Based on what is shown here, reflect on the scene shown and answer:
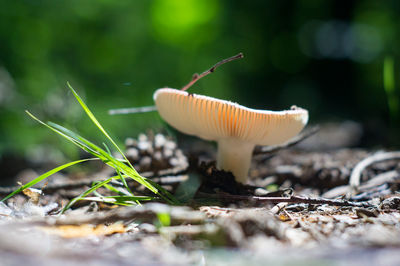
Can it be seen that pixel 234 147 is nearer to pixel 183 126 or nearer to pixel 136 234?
pixel 183 126

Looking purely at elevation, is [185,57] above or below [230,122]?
below

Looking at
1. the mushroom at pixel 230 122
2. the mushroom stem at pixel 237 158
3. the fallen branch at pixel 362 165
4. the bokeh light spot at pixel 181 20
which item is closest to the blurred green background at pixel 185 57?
the bokeh light spot at pixel 181 20

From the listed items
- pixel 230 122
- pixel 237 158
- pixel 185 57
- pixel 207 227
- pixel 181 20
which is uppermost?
pixel 181 20

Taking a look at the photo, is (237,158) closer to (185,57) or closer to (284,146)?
(284,146)

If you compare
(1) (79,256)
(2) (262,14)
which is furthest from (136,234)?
(2) (262,14)

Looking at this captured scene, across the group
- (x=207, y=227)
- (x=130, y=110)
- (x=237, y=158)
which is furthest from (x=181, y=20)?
(x=207, y=227)

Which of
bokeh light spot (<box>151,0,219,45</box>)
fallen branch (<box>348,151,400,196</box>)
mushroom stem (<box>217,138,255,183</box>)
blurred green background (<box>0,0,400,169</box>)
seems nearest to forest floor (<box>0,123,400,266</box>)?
fallen branch (<box>348,151,400,196</box>)

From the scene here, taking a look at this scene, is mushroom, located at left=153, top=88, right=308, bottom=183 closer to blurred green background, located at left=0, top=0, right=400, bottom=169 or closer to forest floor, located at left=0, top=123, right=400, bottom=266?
forest floor, located at left=0, top=123, right=400, bottom=266
